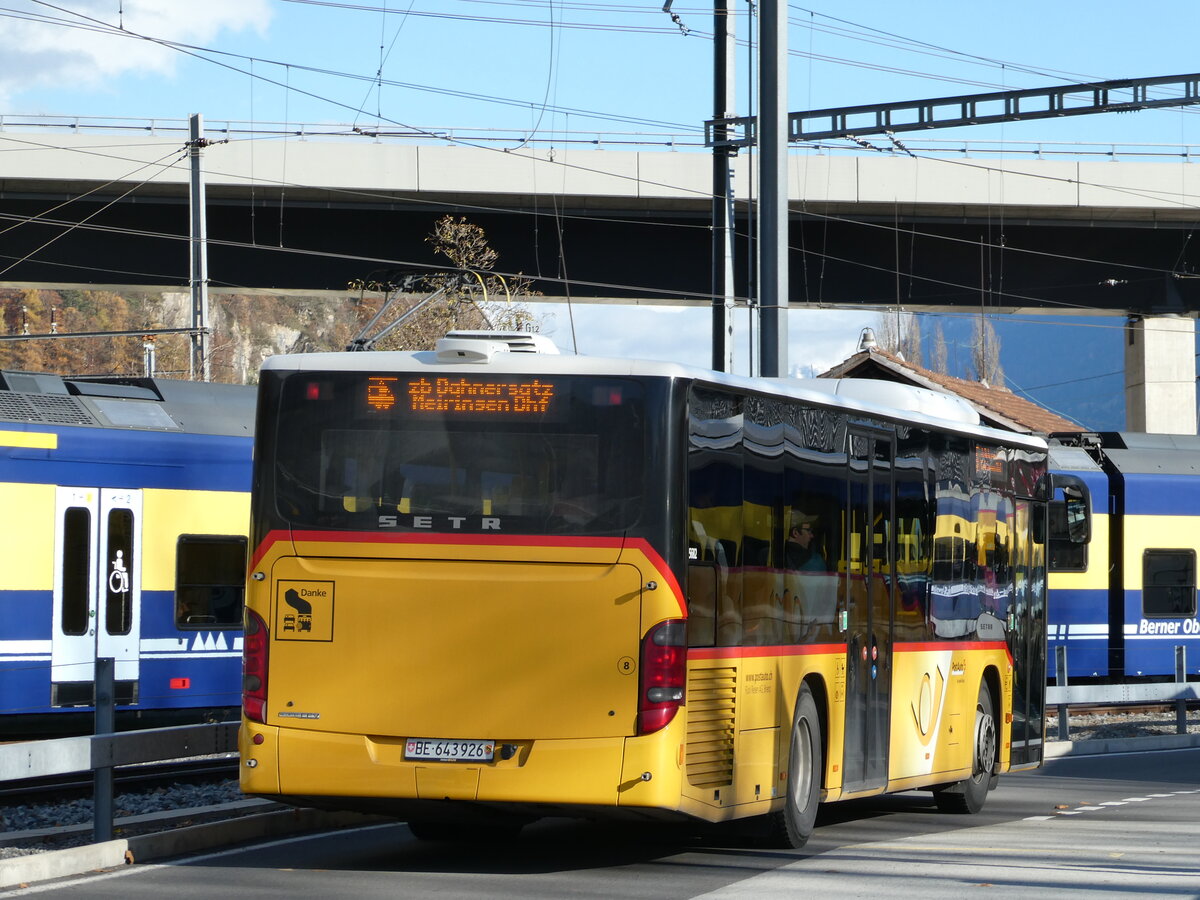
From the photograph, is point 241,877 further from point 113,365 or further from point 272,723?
point 113,365

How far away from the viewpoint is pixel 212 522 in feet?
61.5

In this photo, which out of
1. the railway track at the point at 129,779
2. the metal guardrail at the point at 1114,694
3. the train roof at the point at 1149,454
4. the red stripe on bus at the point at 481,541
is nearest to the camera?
the red stripe on bus at the point at 481,541

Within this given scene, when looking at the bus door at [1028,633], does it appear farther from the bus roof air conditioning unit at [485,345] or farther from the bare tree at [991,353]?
the bare tree at [991,353]

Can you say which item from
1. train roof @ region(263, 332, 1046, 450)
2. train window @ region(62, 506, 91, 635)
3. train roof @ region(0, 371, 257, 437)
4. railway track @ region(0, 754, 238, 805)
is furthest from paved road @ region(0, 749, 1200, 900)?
train roof @ region(0, 371, 257, 437)

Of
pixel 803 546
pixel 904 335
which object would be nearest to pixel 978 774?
pixel 803 546

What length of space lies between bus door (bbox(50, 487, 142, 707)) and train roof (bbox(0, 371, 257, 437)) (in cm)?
74

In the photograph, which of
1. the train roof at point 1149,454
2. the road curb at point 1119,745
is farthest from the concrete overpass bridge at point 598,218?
the road curb at point 1119,745

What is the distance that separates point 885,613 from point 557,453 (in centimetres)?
364

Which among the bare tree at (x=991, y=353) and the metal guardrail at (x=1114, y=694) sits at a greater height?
the bare tree at (x=991, y=353)

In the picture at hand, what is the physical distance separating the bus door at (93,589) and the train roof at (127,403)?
74 centimetres

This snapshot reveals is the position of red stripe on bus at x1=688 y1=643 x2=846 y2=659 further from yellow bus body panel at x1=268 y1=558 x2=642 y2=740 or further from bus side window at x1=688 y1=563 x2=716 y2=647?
yellow bus body panel at x1=268 y1=558 x2=642 y2=740

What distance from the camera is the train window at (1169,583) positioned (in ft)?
92.8

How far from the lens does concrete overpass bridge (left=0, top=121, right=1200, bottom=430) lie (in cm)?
4019

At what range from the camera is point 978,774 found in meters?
14.6
